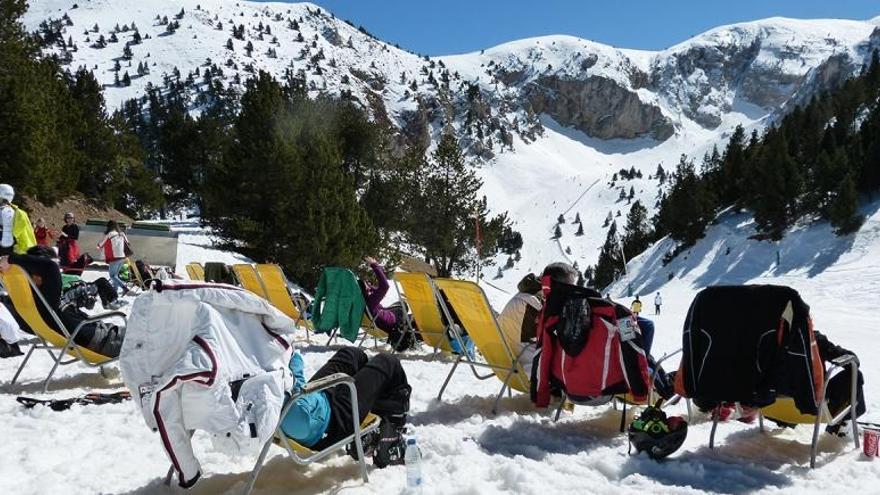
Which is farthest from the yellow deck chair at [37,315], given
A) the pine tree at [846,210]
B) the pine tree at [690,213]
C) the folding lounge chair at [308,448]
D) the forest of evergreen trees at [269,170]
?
the pine tree at [690,213]

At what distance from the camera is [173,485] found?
326 centimetres

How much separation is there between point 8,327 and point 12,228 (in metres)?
2.69

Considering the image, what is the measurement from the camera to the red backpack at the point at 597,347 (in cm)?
427

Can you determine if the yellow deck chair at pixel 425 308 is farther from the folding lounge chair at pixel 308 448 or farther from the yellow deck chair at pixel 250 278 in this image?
the folding lounge chair at pixel 308 448

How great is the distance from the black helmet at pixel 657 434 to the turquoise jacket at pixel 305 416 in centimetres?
190

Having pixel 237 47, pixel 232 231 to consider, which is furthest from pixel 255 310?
pixel 237 47

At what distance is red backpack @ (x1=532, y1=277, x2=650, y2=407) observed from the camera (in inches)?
168

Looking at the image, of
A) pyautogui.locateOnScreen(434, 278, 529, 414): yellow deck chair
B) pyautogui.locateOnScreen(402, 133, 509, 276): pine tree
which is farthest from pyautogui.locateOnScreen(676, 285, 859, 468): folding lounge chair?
pyautogui.locateOnScreen(402, 133, 509, 276): pine tree

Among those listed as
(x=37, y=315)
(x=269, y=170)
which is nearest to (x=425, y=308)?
(x=37, y=315)

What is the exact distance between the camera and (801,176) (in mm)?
46188

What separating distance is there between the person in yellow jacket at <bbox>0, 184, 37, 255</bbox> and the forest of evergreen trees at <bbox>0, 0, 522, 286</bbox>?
10.5 metres

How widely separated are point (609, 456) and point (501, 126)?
638ft

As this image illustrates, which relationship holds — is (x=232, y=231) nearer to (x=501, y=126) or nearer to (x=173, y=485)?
(x=173, y=485)

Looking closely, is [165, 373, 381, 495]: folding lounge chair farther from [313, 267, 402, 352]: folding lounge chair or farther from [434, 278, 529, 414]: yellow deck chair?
[313, 267, 402, 352]: folding lounge chair
